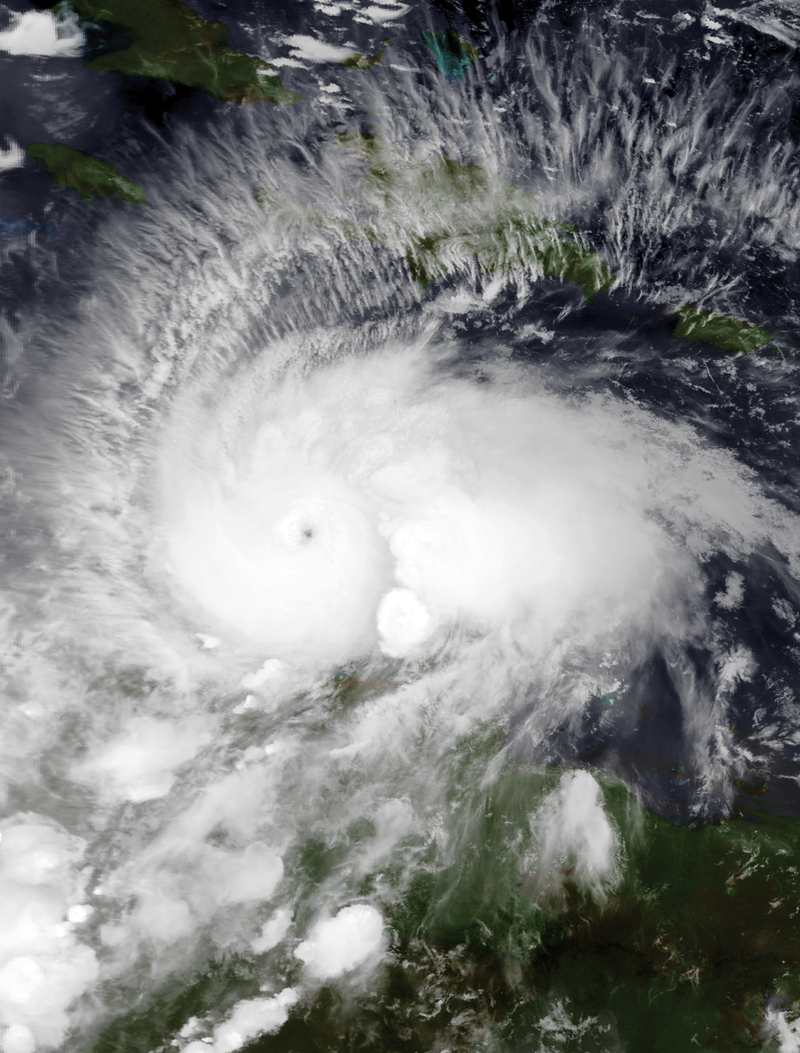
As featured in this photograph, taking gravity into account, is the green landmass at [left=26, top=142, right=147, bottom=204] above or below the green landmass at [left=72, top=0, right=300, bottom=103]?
below

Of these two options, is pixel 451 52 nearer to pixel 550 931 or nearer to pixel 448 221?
pixel 448 221

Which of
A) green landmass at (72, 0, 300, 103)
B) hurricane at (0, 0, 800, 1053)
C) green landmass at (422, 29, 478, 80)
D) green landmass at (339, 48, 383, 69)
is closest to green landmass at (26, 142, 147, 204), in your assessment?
hurricane at (0, 0, 800, 1053)

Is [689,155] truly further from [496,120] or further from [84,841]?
[84,841]

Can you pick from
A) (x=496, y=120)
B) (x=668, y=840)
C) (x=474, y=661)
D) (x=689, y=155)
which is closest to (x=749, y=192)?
(x=689, y=155)

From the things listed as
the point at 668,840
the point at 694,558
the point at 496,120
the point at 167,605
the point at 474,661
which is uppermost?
the point at 496,120

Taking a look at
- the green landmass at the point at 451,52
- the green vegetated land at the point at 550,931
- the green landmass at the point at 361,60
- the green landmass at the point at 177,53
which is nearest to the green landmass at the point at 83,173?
the green landmass at the point at 177,53

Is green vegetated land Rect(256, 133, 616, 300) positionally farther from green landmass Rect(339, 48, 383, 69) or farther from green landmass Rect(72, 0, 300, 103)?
green landmass Rect(72, 0, 300, 103)
